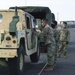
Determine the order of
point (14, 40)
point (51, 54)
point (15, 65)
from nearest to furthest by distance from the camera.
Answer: point (14, 40) → point (15, 65) → point (51, 54)

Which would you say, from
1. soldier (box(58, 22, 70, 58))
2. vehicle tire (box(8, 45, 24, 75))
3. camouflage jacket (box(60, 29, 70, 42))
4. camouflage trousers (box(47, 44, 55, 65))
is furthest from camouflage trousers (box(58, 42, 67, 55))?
vehicle tire (box(8, 45, 24, 75))

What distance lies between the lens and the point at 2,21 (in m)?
12.9

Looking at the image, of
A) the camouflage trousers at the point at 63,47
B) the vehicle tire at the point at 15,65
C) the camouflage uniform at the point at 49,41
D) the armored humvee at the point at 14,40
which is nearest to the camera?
the armored humvee at the point at 14,40

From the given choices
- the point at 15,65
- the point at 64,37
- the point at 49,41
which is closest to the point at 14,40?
the point at 15,65

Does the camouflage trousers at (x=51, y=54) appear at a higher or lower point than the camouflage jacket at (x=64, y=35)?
lower

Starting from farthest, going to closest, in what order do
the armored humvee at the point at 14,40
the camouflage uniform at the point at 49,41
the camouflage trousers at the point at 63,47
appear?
the camouflage trousers at the point at 63,47
the camouflage uniform at the point at 49,41
the armored humvee at the point at 14,40

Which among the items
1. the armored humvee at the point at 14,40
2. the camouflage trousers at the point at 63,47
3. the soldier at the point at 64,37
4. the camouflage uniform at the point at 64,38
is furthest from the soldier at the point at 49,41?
the camouflage trousers at the point at 63,47

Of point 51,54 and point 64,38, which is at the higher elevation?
point 64,38

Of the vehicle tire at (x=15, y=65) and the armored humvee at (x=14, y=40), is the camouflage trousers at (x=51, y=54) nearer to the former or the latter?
the armored humvee at (x=14, y=40)

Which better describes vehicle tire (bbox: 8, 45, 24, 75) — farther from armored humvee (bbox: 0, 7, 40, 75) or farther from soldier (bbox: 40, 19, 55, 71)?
soldier (bbox: 40, 19, 55, 71)

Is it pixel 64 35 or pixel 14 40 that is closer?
pixel 14 40

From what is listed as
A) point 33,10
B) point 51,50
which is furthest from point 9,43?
point 33,10

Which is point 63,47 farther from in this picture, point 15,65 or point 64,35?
point 15,65

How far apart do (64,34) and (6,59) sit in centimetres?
684
